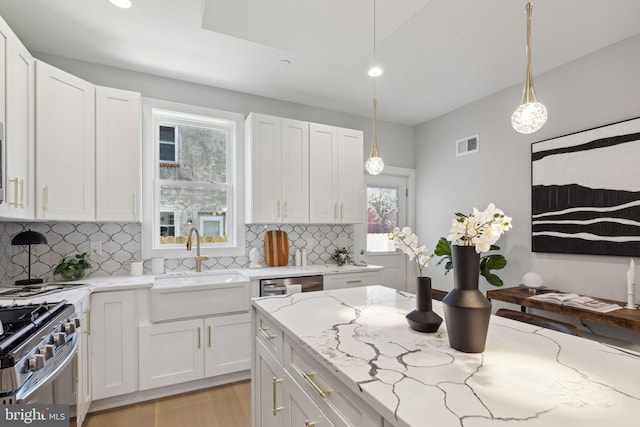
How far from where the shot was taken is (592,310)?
7.36ft

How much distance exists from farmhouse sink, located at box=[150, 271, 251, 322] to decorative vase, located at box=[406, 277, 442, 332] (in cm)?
186

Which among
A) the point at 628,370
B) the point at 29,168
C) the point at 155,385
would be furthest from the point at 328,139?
the point at 628,370

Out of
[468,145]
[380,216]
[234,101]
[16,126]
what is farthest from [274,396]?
[468,145]

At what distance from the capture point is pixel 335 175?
3684 millimetres

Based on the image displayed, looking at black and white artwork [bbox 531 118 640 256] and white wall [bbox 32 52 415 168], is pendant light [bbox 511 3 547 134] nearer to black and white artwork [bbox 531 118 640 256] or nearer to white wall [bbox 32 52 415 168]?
black and white artwork [bbox 531 118 640 256]

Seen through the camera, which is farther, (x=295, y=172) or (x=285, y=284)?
(x=295, y=172)

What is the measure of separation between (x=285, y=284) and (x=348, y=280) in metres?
0.72

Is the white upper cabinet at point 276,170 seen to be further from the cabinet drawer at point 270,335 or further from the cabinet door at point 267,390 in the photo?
the cabinet door at point 267,390

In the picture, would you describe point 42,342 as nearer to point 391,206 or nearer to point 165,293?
point 165,293

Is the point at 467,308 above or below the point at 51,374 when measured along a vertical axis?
above

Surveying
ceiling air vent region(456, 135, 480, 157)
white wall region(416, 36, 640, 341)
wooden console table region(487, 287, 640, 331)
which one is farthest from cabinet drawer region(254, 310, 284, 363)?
ceiling air vent region(456, 135, 480, 157)

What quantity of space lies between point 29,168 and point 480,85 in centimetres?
397

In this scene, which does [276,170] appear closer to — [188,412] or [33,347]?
[188,412]

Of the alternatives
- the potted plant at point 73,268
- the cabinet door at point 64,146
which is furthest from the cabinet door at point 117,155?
the potted plant at point 73,268
